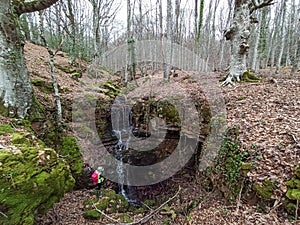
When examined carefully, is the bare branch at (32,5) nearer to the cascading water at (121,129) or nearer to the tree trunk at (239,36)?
the cascading water at (121,129)

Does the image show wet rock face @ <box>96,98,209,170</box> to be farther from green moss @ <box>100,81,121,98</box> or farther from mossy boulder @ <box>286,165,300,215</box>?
mossy boulder @ <box>286,165,300,215</box>

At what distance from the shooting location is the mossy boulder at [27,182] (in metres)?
3.37

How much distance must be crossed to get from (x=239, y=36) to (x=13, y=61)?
339 inches

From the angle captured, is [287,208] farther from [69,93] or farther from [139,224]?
[69,93]

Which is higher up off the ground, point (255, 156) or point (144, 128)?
point (255, 156)

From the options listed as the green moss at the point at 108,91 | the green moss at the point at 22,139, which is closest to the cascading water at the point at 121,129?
the green moss at the point at 108,91

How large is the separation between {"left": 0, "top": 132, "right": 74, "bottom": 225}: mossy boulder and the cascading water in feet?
17.4

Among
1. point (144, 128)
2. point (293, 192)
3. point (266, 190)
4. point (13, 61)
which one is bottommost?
point (144, 128)

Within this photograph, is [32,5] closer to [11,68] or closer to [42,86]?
[11,68]

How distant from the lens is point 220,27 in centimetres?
2759

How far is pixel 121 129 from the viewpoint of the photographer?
11.2 meters

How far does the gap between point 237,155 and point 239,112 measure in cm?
205

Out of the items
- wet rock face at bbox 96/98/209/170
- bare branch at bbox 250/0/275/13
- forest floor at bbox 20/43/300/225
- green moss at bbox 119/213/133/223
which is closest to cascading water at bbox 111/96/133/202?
wet rock face at bbox 96/98/209/170

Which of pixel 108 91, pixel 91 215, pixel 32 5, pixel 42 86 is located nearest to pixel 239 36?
pixel 32 5
